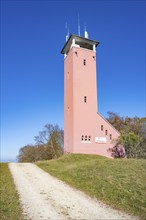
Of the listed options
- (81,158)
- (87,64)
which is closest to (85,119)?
(81,158)

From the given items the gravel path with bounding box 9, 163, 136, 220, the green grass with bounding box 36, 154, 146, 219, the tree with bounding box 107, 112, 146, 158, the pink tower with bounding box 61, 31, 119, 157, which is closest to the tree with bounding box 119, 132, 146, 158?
the tree with bounding box 107, 112, 146, 158

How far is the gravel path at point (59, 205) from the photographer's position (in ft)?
22.8

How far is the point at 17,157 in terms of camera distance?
4941cm

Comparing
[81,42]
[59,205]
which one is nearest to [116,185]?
[59,205]

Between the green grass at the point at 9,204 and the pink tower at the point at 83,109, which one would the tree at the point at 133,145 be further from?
the green grass at the point at 9,204

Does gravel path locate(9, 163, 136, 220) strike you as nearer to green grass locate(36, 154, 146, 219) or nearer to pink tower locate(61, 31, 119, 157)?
green grass locate(36, 154, 146, 219)

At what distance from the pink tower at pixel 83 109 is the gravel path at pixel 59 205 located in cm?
1430

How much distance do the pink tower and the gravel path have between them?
1430 centimetres

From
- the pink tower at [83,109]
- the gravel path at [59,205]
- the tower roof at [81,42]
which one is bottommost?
the gravel path at [59,205]

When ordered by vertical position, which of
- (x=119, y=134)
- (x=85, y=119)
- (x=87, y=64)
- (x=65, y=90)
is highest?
(x=87, y=64)

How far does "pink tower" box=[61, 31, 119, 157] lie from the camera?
25391 mm

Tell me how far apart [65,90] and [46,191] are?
19.8 m

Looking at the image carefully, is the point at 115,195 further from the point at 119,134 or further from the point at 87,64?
the point at 87,64

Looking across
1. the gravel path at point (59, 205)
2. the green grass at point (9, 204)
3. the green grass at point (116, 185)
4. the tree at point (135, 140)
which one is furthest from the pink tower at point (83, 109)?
the green grass at point (9, 204)
